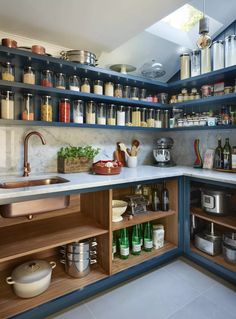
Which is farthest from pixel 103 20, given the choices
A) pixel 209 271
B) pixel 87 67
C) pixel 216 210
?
pixel 209 271

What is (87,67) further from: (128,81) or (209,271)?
(209,271)

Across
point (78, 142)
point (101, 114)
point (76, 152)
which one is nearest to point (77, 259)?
point (76, 152)

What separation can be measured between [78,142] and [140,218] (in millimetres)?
941

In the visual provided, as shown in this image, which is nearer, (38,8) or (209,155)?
(38,8)

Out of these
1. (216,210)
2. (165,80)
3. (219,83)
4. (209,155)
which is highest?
(165,80)

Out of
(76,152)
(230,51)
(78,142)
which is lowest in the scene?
(76,152)

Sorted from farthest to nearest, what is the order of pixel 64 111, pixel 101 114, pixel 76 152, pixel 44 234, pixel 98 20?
pixel 101 114, pixel 76 152, pixel 64 111, pixel 98 20, pixel 44 234

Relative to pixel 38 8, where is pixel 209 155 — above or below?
below

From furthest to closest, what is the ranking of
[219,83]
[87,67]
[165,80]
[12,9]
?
[165,80]
[219,83]
[87,67]
[12,9]

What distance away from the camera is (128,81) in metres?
2.08

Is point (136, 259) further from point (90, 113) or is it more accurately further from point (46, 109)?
point (46, 109)

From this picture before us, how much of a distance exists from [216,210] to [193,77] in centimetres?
128

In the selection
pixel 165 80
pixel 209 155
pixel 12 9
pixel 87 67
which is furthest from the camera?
pixel 165 80

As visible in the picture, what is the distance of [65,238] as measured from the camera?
1.42 meters
